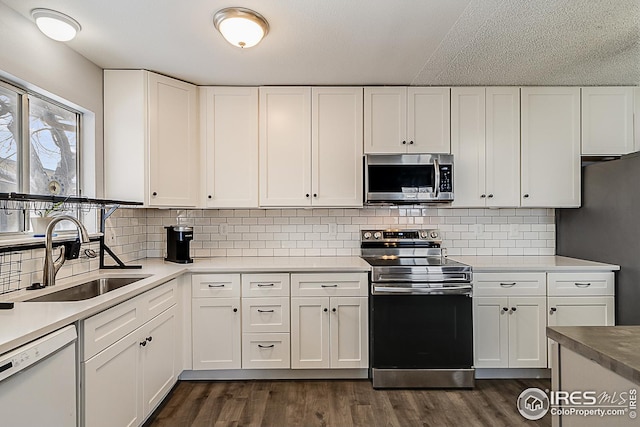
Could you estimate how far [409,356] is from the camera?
8.31ft

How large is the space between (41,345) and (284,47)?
80.0 inches

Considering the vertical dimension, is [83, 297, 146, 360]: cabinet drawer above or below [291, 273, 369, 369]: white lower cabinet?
above

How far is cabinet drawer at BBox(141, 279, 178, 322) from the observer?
205 cm

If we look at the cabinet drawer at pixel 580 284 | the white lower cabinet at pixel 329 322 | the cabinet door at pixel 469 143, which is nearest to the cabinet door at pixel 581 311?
the cabinet drawer at pixel 580 284

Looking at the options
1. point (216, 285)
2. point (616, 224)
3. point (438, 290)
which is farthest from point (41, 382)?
point (616, 224)

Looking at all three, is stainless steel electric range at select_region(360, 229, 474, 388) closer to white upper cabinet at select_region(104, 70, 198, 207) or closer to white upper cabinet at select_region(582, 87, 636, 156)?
white upper cabinet at select_region(582, 87, 636, 156)

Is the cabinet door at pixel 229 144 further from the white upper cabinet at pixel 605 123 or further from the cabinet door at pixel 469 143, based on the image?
the white upper cabinet at pixel 605 123

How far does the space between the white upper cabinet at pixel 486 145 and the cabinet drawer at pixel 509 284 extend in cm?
62

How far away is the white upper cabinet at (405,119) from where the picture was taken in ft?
9.64

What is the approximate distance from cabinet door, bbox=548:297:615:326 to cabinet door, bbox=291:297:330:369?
1692 mm

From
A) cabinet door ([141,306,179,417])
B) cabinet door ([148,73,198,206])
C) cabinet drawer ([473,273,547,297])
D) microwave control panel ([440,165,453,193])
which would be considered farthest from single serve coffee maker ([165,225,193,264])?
cabinet drawer ([473,273,547,297])

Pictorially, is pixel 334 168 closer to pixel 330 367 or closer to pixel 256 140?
pixel 256 140

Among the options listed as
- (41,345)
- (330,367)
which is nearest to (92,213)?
(41,345)

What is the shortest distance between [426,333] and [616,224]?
5.30 ft
